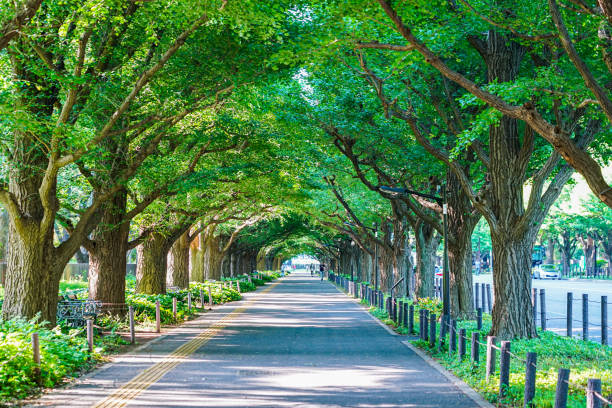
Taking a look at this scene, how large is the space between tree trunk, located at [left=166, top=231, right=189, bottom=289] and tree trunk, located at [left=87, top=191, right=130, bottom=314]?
1206cm

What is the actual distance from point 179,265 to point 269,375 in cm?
2203

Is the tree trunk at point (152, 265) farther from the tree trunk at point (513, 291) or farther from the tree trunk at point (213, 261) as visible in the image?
the tree trunk at point (213, 261)

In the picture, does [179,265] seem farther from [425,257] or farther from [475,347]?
[475,347]

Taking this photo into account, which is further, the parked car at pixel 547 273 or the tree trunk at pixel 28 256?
the parked car at pixel 547 273

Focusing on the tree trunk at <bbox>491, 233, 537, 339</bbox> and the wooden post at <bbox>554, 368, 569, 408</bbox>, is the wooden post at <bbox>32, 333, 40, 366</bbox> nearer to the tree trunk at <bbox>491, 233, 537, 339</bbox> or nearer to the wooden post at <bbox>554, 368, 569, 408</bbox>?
the wooden post at <bbox>554, 368, 569, 408</bbox>

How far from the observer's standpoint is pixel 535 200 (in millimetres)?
14414

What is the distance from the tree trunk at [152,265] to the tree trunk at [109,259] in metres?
6.36

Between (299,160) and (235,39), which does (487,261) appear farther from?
(235,39)

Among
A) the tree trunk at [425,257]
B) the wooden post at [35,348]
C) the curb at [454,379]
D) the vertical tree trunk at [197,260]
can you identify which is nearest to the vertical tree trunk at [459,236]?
the curb at [454,379]

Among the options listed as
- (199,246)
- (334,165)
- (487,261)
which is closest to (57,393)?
(334,165)

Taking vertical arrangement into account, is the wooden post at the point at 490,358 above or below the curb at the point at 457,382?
above

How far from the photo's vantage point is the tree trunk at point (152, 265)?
2639cm

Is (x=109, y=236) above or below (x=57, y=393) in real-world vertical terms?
above

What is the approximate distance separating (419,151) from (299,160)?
18.0ft
